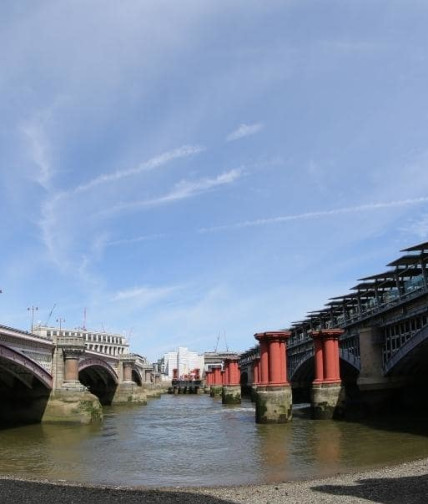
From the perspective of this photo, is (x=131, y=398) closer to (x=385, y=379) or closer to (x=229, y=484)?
(x=385, y=379)

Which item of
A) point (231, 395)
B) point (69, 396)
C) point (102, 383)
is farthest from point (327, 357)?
point (102, 383)

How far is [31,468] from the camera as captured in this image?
24.0 metres

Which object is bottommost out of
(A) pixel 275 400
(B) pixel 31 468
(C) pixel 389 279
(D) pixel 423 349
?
(B) pixel 31 468

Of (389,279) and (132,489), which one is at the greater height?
(389,279)

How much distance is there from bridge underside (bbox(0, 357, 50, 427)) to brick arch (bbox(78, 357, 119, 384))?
16.3 meters

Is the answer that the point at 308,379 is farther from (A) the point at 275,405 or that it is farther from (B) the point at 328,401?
(A) the point at 275,405

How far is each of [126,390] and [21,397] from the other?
37.0 metres

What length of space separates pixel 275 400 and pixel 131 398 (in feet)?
153

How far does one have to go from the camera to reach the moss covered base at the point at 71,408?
1713 inches

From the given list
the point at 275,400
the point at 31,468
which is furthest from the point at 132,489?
the point at 275,400

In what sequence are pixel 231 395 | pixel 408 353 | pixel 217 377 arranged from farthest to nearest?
pixel 217 377 → pixel 231 395 → pixel 408 353

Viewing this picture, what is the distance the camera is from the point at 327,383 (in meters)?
42.6

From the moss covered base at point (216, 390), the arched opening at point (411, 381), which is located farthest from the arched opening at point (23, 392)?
the moss covered base at point (216, 390)

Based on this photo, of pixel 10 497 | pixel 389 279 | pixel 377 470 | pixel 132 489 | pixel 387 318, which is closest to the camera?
pixel 10 497
